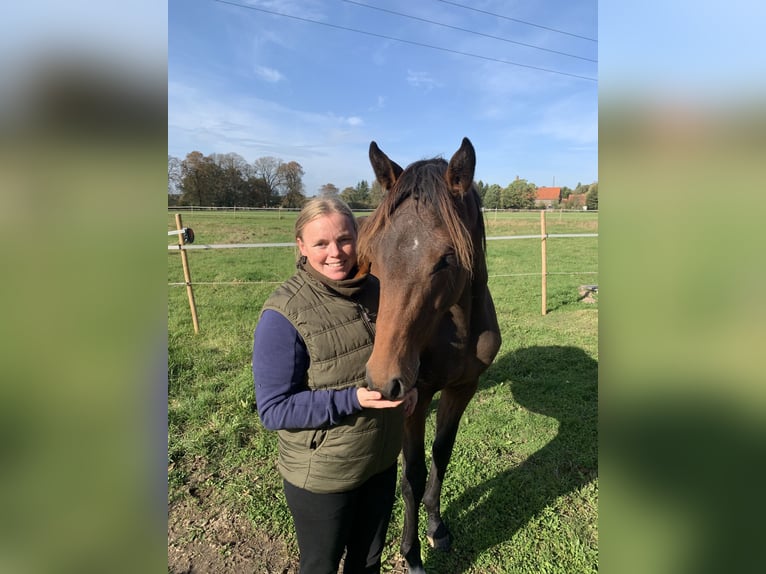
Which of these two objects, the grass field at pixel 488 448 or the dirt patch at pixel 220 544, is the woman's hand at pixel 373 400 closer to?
the grass field at pixel 488 448

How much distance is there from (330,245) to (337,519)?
115 centimetres

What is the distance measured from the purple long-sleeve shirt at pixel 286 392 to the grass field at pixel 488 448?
1395mm

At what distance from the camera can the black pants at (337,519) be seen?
1.61 meters

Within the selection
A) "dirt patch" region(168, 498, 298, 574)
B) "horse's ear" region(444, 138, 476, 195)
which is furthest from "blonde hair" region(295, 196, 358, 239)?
"dirt patch" region(168, 498, 298, 574)

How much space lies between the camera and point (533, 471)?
337cm

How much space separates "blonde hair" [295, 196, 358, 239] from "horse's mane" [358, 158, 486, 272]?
0.10 m

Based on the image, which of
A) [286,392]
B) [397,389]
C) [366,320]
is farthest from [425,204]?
[286,392]

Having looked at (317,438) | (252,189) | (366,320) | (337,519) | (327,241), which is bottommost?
(337,519)

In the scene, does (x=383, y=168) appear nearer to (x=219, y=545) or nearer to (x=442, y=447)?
(x=442, y=447)
